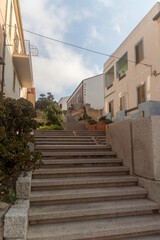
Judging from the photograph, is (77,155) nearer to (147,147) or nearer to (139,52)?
(147,147)

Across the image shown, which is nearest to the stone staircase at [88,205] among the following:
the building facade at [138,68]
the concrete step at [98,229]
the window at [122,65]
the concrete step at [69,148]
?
the concrete step at [98,229]

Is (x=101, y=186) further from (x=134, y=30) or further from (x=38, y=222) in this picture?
(x=134, y=30)

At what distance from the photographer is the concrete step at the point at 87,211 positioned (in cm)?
278

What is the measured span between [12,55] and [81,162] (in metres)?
7.72

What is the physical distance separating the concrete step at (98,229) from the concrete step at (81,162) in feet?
5.58

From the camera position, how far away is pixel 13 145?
274cm

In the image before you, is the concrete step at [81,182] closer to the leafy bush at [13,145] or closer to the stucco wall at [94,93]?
the leafy bush at [13,145]

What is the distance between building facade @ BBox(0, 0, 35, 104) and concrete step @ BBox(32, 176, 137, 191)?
5027mm

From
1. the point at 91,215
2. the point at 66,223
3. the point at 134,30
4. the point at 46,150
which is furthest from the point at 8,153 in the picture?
the point at 134,30

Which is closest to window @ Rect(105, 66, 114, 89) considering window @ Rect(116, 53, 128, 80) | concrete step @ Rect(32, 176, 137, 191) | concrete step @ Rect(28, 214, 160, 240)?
window @ Rect(116, 53, 128, 80)

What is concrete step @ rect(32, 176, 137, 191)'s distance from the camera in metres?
3.51

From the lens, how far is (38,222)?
2.75 metres

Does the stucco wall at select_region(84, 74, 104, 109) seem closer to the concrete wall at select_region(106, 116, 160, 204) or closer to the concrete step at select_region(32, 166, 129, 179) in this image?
the concrete wall at select_region(106, 116, 160, 204)

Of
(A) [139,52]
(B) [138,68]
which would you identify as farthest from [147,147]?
(A) [139,52]
